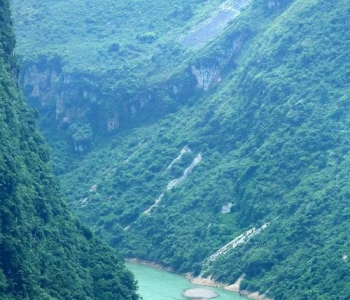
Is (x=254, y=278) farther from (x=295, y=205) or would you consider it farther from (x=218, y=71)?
(x=218, y=71)

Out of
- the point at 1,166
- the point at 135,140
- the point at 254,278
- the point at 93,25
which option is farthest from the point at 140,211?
the point at 1,166

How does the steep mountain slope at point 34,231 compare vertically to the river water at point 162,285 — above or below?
above

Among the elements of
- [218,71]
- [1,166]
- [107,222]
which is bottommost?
[107,222]

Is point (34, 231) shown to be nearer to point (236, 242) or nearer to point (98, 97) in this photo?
→ point (236, 242)

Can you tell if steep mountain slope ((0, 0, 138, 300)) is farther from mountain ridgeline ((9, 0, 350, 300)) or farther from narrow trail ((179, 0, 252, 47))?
narrow trail ((179, 0, 252, 47))

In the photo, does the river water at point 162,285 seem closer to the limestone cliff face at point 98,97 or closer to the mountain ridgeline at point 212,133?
the mountain ridgeline at point 212,133

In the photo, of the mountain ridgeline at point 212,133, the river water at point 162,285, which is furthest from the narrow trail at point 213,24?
the river water at point 162,285

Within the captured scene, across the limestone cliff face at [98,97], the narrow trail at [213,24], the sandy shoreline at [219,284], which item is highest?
the narrow trail at [213,24]
